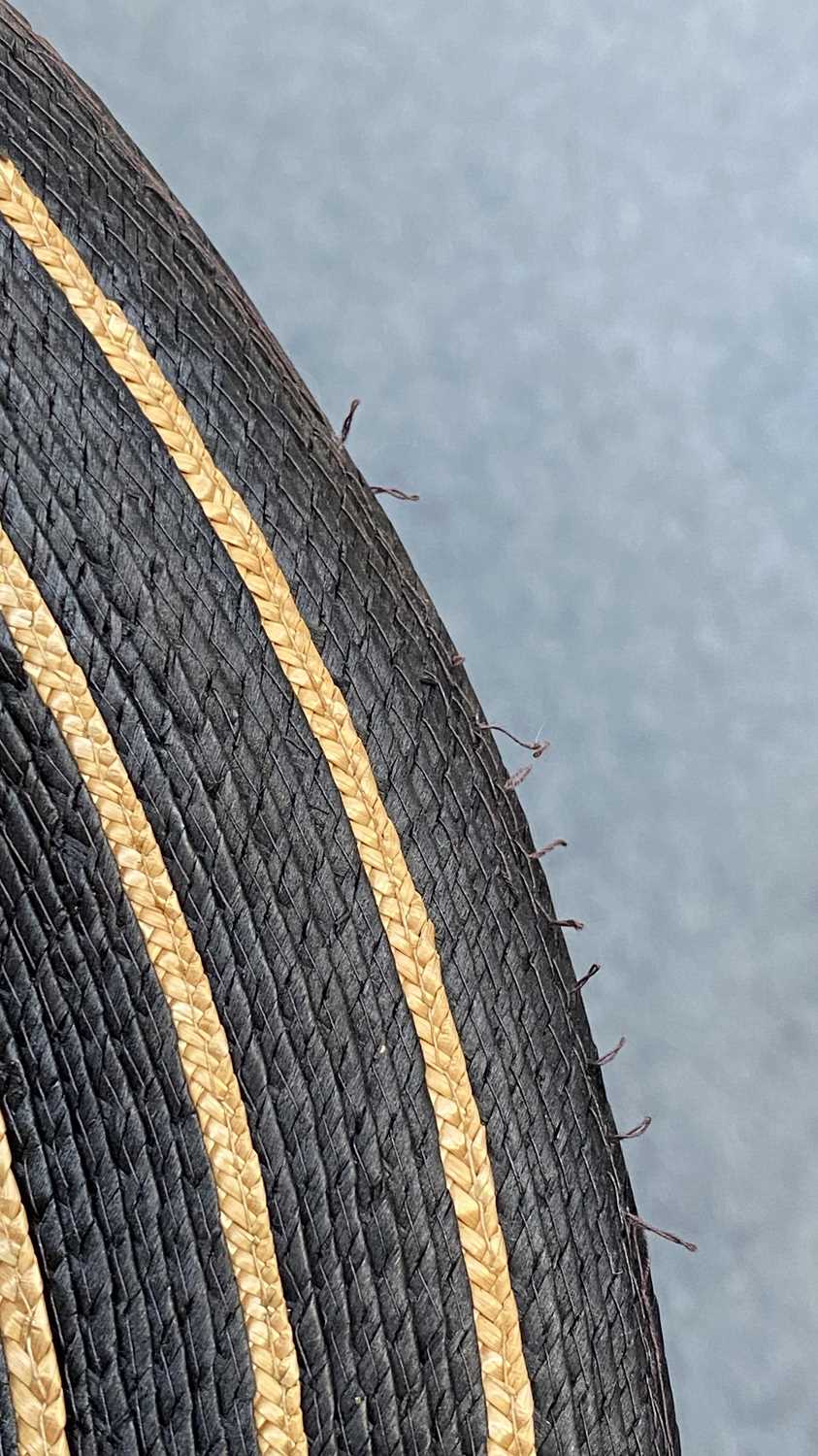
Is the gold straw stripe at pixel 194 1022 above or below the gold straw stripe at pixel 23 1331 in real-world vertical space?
above

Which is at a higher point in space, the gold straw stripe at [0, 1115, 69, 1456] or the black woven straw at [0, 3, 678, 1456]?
the black woven straw at [0, 3, 678, 1456]

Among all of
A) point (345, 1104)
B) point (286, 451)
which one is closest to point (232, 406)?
point (286, 451)
